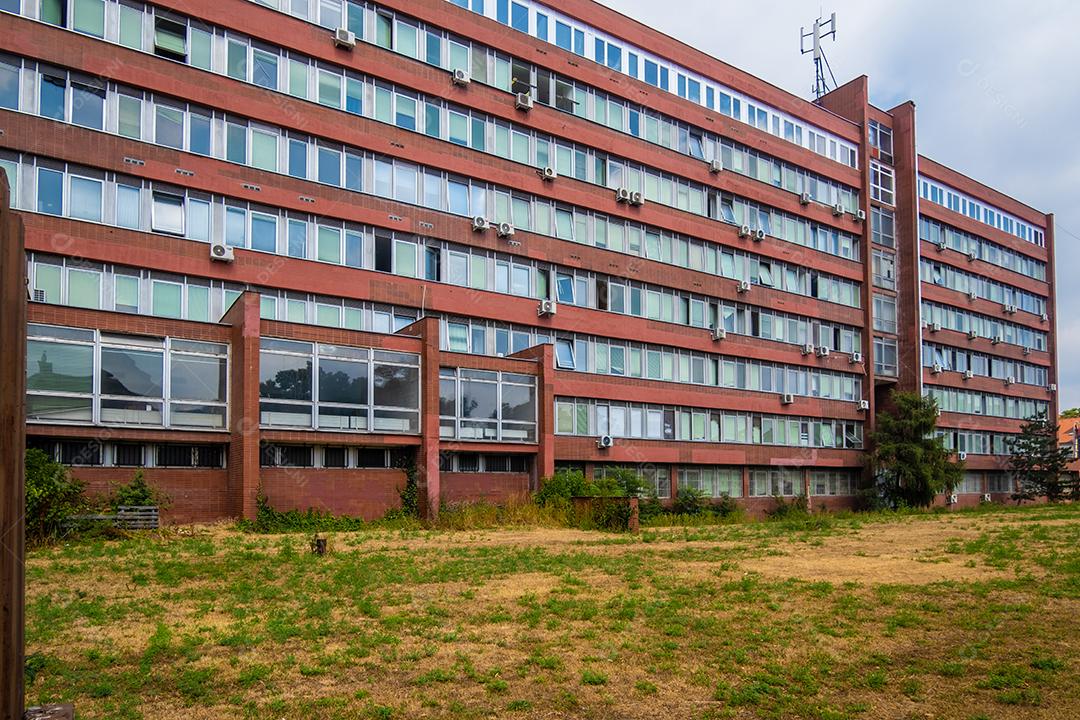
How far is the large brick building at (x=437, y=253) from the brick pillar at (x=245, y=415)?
0.09m

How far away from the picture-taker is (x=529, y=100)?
3944 cm

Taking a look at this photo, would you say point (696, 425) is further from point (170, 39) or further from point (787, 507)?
point (170, 39)

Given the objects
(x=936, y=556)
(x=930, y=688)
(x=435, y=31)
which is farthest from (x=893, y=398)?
(x=930, y=688)

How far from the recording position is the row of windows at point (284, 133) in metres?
27.7

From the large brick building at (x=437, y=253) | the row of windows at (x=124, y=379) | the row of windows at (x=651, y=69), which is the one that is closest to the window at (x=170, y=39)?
the large brick building at (x=437, y=253)

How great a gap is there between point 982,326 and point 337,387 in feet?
179

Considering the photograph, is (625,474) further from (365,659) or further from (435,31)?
(365,659)

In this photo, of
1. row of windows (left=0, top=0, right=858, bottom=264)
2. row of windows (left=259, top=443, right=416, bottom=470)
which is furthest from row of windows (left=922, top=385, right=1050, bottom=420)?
row of windows (left=259, top=443, right=416, bottom=470)

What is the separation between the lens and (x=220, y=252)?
3014 cm

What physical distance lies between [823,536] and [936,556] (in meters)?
6.28

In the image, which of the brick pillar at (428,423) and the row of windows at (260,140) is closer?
the row of windows at (260,140)

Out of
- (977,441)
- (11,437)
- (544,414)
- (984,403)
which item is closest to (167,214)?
(544,414)

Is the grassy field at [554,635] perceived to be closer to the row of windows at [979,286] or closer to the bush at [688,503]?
the bush at [688,503]

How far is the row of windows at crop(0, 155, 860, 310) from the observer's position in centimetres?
2764
